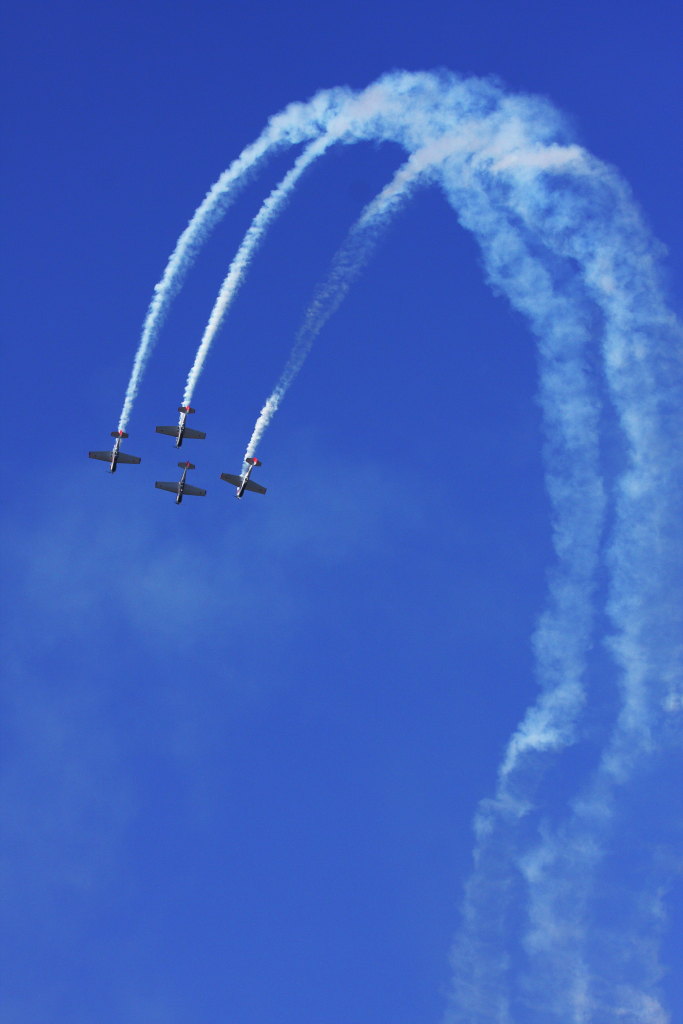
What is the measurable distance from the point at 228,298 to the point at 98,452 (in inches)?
516

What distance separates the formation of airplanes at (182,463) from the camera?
1847 inches

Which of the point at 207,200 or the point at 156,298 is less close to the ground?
the point at 207,200

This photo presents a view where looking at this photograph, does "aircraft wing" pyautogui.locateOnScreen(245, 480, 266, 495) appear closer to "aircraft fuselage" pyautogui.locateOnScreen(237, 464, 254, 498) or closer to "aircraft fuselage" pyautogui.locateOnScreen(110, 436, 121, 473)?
"aircraft fuselage" pyautogui.locateOnScreen(237, 464, 254, 498)

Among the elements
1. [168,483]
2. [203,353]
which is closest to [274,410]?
[203,353]

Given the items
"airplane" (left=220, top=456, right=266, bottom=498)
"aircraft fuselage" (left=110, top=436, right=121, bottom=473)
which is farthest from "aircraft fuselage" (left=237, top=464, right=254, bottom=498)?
"aircraft fuselage" (left=110, top=436, right=121, bottom=473)

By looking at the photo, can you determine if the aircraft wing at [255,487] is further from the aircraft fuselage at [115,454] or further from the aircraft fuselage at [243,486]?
the aircraft fuselage at [115,454]

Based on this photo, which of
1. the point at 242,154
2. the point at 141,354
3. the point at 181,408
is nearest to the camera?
the point at 242,154

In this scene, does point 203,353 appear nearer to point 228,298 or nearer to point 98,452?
point 228,298

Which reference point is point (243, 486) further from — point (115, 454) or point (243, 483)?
point (115, 454)

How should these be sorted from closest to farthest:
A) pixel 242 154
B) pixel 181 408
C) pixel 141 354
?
1. pixel 242 154
2. pixel 141 354
3. pixel 181 408

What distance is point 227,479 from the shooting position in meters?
49.7

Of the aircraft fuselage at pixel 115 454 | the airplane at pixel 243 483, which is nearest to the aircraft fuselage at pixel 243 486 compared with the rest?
the airplane at pixel 243 483

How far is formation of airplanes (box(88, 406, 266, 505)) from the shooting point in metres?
46.9

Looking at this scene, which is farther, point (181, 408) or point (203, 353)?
point (181, 408)
